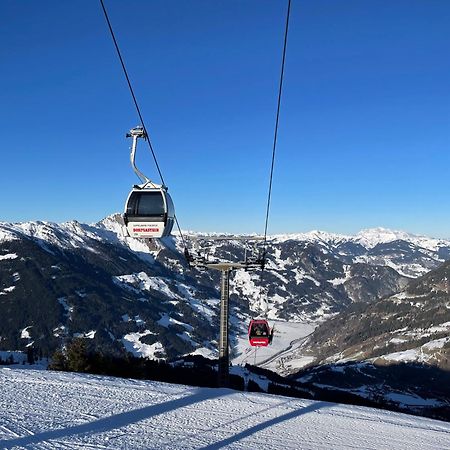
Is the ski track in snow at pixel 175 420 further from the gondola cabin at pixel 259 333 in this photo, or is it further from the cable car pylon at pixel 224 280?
the gondola cabin at pixel 259 333

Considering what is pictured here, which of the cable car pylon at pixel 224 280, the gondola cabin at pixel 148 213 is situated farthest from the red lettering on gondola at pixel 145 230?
the cable car pylon at pixel 224 280

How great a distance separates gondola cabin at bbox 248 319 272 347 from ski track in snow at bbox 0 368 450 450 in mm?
11185

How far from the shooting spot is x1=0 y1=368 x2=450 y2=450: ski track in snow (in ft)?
31.3

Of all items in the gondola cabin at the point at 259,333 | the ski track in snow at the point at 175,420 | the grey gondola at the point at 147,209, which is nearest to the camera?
the ski track in snow at the point at 175,420

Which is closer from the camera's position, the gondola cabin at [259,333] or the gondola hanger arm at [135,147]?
the gondola hanger arm at [135,147]

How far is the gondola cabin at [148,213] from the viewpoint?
625 inches

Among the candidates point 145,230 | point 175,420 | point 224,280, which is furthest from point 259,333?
point 175,420

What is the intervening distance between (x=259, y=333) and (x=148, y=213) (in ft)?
45.6

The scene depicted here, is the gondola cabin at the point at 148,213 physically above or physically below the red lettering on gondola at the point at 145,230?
above

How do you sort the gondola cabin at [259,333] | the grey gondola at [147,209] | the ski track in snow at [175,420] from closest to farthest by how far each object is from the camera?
A: the ski track in snow at [175,420] < the grey gondola at [147,209] < the gondola cabin at [259,333]

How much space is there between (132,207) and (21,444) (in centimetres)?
876

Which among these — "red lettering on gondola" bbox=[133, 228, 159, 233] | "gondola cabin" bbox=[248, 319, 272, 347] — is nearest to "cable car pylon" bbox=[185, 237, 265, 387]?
"gondola cabin" bbox=[248, 319, 272, 347]

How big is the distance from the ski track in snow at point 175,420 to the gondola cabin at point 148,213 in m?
4.82

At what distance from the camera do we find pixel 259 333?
27.6 m
